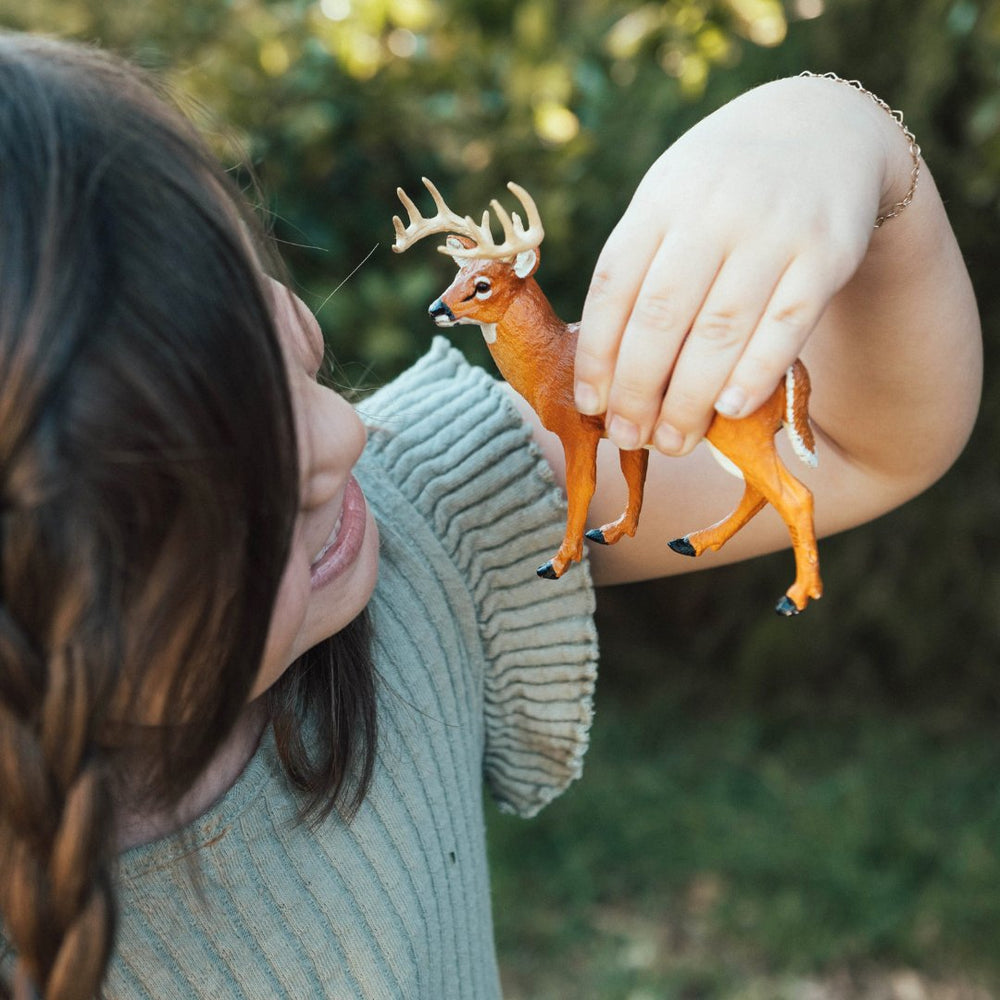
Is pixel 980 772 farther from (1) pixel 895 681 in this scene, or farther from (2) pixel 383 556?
(2) pixel 383 556

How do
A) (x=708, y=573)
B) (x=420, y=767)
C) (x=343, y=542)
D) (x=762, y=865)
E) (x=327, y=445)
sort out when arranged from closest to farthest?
(x=327, y=445) < (x=343, y=542) < (x=420, y=767) < (x=762, y=865) < (x=708, y=573)

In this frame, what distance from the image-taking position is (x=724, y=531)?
667 millimetres

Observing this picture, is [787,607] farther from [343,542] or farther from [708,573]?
[708,573]

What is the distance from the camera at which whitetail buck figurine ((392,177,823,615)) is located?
0.61 metres

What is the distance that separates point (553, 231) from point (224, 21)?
815mm

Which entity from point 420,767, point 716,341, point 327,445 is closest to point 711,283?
point 716,341

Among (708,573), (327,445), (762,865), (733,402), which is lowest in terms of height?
(762,865)

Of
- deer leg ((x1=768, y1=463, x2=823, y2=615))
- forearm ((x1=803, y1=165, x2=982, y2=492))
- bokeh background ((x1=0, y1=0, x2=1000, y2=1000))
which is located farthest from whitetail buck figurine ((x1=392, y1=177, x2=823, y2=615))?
bokeh background ((x1=0, y1=0, x2=1000, y2=1000))

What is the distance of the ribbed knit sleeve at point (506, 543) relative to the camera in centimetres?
103

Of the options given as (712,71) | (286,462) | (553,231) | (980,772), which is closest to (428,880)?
(286,462)

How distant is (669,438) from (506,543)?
0.42 m

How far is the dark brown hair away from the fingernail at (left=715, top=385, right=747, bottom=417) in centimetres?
27

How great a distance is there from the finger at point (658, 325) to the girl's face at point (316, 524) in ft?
0.69

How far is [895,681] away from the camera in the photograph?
2.73m
